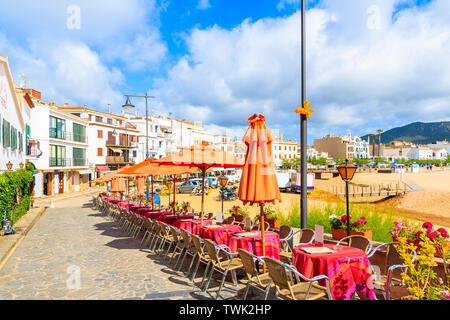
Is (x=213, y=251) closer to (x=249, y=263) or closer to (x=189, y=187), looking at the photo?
(x=249, y=263)

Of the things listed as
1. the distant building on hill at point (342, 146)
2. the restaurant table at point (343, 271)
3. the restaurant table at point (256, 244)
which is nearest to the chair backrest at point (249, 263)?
the restaurant table at point (343, 271)

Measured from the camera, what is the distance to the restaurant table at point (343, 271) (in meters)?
4.41

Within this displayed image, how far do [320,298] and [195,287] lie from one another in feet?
8.32

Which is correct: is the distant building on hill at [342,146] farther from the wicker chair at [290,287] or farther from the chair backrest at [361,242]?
the wicker chair at [290,287]

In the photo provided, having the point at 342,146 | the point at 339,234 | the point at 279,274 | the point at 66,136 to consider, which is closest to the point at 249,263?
the point at 279,274

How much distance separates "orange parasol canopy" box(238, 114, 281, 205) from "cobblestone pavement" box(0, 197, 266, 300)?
1.75 metres

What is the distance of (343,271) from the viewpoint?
4.46 m

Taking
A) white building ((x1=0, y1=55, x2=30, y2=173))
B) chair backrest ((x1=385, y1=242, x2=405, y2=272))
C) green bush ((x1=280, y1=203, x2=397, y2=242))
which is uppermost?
white building ((x1=0, y1=55, x2=30, y2=173))

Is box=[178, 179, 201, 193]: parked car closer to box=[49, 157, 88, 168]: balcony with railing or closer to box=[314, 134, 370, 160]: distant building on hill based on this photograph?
box=[49, 157, 88, 168]: balcony with railing

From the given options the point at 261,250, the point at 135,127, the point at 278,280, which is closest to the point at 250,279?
the point at 278,280

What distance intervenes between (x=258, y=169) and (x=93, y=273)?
175 inches

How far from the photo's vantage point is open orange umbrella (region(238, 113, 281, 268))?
5473 millimetres

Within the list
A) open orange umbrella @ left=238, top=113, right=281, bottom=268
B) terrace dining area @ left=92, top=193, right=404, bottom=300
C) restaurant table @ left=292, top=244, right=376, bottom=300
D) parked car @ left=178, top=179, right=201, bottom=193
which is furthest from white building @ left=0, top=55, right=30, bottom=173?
parked car @ left=178, top=179, right=201, bottom=193
